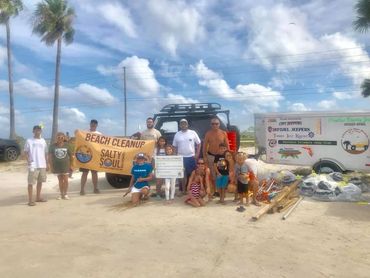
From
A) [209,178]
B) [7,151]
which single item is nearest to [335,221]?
[209,178]

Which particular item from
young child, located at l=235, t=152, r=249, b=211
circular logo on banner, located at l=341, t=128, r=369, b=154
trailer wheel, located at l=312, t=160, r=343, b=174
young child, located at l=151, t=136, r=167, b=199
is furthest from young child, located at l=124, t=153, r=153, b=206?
circular logo on banner, located at l=341, t=128, r=369, b=154

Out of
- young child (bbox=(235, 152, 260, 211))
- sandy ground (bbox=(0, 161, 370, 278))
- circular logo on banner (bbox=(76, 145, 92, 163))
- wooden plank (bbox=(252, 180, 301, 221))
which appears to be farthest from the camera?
circular logo on banner (bbox=(76, 145, 92, 163))

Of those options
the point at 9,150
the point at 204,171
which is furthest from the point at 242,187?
the point at 9,150

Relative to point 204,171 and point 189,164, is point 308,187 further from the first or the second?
point 189,164

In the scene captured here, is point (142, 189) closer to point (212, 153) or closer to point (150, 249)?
point (212, 153)

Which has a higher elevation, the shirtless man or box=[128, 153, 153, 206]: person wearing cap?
the shirtless man

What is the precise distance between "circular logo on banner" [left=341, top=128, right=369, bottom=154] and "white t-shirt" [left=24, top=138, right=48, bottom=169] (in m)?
7.70

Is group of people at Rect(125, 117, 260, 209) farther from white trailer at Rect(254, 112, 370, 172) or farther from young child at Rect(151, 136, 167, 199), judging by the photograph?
white trailer at Rect(254, 112, 370, 172)

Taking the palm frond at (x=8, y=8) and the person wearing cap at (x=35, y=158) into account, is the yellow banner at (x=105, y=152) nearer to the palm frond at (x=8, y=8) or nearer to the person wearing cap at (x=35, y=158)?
the person wearing cap at (x=35, y=158)

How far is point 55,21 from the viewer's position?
30312 mm

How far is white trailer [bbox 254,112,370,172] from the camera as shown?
37.7ft

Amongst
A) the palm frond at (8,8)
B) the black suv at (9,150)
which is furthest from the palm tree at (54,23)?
the black suv at (9,150)

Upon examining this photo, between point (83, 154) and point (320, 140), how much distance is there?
6.44m

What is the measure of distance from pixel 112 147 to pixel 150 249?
5.38 meters
